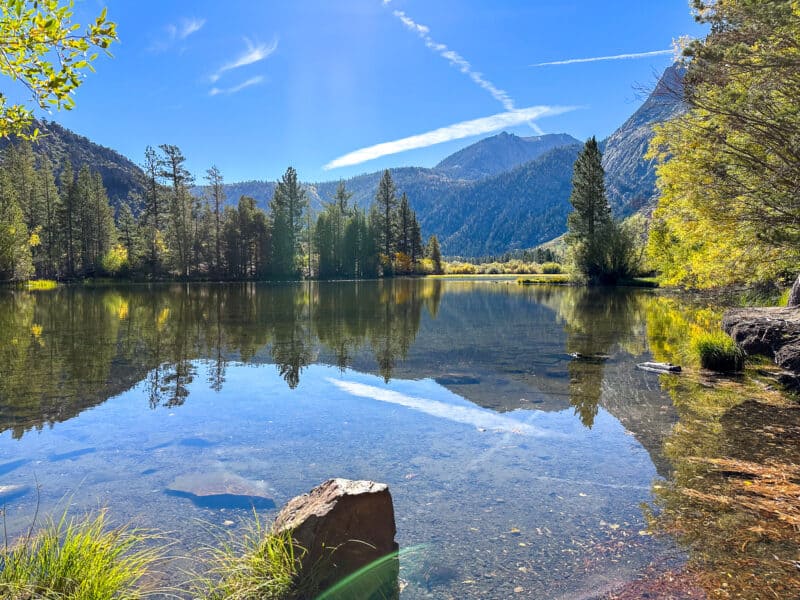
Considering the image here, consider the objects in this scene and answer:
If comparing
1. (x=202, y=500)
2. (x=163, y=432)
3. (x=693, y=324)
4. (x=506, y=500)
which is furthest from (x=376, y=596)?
(x=693, y=324)

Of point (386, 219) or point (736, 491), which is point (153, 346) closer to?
point (736, 491)

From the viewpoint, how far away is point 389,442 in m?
7.77

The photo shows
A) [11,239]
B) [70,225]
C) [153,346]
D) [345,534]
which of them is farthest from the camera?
[70,225]

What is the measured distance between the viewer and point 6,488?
5910 mm

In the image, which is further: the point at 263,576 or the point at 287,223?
the point at 287,223

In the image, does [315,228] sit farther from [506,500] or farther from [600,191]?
[506,500]

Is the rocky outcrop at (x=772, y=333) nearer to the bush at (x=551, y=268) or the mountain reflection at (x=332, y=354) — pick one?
the mountain reflection at (x=332, y=354)

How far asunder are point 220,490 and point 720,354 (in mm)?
12345

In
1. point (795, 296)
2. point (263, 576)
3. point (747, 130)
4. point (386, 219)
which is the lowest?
point (263, 576)

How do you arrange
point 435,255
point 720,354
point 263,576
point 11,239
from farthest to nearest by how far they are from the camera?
point 435,255, point 11,239, point 720,354, point 263,576

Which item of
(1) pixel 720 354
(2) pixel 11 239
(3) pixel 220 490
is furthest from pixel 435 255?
(3) pixel 220 490

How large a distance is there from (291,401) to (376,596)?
6.45 m

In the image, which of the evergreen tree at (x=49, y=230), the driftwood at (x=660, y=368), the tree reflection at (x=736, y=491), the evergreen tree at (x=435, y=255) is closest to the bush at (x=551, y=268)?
the evergreen tree at (x=435, y=255)

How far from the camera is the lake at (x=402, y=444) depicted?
4820 mm
